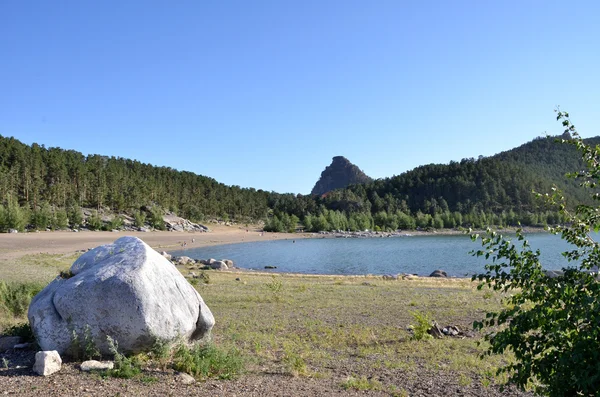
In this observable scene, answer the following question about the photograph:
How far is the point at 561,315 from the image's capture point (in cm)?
464

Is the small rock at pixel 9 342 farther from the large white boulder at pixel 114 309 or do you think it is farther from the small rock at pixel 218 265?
the small rock at pixel 218 265

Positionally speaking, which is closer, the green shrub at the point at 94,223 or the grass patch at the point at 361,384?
the grass patch at the point at 361,384

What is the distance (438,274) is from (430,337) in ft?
110

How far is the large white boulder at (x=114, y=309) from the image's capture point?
960 cm

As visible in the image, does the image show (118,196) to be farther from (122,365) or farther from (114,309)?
(122,365)

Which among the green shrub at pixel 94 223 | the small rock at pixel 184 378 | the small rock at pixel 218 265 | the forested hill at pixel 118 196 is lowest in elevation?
the small rock at pixel 218 265

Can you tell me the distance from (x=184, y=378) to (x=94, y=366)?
1.92m

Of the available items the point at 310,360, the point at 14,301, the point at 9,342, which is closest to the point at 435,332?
the point at 310,360

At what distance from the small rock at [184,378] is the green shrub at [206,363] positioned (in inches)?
10.9

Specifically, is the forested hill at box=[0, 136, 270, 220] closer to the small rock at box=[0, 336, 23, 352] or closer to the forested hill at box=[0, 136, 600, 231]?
the forested hill at box=[0, 136, 600, 231]

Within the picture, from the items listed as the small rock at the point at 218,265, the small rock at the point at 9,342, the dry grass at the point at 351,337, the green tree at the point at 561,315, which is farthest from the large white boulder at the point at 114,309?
the small rock at the point at 218,265

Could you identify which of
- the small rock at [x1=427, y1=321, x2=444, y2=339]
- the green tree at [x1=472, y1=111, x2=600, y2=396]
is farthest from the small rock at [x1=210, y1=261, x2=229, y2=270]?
the green tree at [x1=472, y1=111, x2=600, y2=396]

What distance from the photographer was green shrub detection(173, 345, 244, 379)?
30.8ft

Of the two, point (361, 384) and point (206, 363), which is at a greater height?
point (206, 363)
